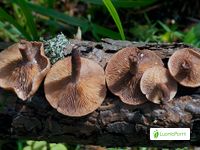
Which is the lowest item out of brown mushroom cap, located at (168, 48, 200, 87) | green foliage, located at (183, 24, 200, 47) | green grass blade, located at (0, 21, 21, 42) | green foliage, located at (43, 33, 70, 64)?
green foliage, located at (183, 24, 200, 47)

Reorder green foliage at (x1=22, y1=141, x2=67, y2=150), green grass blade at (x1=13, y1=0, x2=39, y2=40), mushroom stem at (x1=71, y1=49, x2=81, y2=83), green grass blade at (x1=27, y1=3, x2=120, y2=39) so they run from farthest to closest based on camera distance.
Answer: green grass blade at (x1=27, y1=3, x2=120, y2=39)
green grass blade at (x1=13, y1=0, x2=39, y2=40)
green foliage at (x1=22, y1=141, x2=67, y2=150)
mushroom stem at (x1=71, y1=49, x2=81, y2=83)

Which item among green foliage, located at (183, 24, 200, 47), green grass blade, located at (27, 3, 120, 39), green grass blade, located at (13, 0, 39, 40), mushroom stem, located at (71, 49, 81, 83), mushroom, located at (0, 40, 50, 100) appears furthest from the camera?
green foliage, located at (183, 24, 200, 47)

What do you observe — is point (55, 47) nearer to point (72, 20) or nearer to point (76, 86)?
point (76, 86)

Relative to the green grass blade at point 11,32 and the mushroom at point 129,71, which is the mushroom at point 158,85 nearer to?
the mushroom at point 129,71

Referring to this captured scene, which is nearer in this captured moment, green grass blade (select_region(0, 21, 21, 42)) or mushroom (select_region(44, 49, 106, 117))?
mushroom (select_region(44, 49, 106, 117))

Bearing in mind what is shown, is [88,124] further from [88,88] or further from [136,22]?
[136,22]

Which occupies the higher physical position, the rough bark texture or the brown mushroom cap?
the brown mushroom cap

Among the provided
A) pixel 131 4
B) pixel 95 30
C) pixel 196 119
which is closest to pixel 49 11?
pixel 95 30

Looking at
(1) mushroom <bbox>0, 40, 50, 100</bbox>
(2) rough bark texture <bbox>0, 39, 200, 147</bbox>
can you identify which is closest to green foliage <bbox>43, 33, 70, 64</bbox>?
(1) mushroom <bbox>0, 40, 50, 100</bbox>

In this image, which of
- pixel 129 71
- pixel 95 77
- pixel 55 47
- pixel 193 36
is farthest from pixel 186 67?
pixel 193 36

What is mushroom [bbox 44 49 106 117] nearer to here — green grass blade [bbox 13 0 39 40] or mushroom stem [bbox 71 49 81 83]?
mushroom stem [bbox 71 49 81 83]
